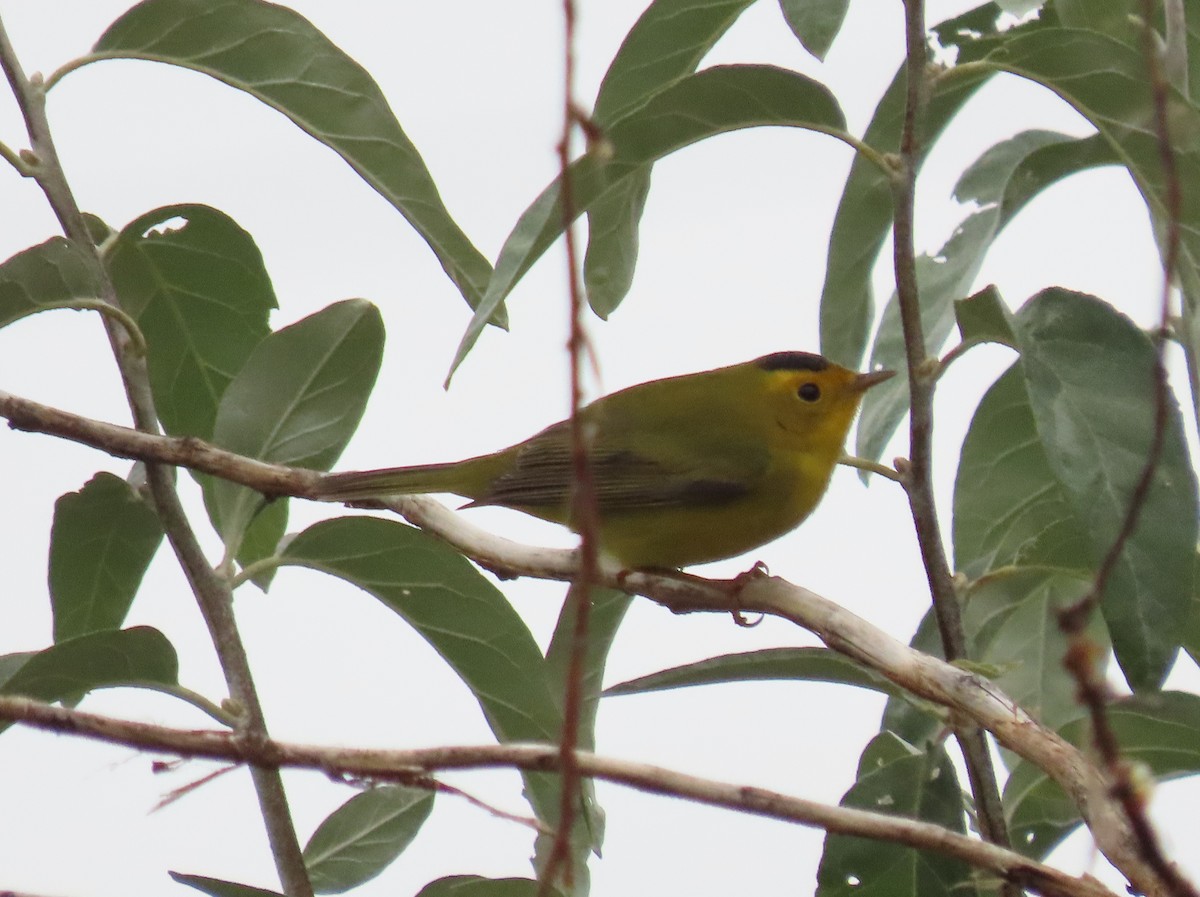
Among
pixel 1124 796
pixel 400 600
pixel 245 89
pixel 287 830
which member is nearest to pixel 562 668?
pixel 400 600

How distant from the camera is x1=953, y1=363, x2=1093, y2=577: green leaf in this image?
2.15 metres

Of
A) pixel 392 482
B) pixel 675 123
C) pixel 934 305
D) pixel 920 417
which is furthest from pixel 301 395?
pixel 934 305

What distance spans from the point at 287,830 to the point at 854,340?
1.20 meters

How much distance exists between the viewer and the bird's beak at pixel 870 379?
2606mm

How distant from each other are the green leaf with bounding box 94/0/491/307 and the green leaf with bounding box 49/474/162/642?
60cm

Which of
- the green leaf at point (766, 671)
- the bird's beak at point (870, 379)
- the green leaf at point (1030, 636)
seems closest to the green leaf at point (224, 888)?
the green leaf at point (766, 671)

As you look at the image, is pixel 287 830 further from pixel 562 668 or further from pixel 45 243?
pixel 45 243

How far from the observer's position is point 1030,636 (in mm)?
2330

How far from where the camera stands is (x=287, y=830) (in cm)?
190

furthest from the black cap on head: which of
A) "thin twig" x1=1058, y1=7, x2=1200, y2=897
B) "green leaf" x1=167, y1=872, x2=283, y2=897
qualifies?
"thin twig" x1=1058, y1=7, x2=1200, y2=897

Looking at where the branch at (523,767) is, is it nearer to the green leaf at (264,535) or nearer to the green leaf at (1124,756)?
the green leaf at (1124,756)

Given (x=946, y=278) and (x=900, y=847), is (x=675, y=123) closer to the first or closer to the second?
(x=946, y=278)

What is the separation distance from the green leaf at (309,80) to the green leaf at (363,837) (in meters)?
0.80

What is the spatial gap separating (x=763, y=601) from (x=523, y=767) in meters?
0.97
